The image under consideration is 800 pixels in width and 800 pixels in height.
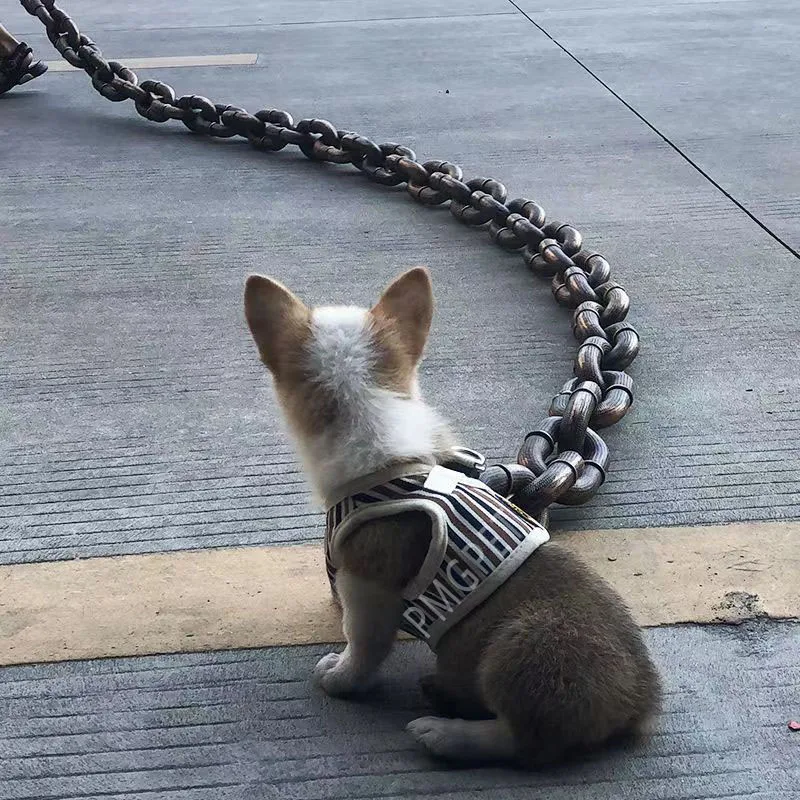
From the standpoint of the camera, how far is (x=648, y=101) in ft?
22.5

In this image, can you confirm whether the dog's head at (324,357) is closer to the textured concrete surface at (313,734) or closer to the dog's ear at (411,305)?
the dog's ear at (411,305)

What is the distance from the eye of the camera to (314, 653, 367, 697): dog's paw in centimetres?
223

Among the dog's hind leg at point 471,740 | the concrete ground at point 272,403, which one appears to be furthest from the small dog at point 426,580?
the concrete ground at point 272,403

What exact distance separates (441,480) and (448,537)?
131mm

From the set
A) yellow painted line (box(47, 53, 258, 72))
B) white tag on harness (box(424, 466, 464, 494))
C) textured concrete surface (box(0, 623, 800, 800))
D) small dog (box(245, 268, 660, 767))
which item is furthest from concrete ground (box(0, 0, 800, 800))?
white tag on harness (box(424, 466, 464, 494))

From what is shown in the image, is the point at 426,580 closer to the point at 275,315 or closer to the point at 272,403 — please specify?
the point at 275,315

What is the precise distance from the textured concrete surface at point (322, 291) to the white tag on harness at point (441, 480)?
0.78m

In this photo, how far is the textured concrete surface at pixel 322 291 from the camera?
2982mm

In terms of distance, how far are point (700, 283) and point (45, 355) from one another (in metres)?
2.59

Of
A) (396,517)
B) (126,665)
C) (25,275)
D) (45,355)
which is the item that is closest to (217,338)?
(45,355)

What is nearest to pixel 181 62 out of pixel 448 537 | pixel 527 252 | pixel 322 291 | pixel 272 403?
pixel 322 291

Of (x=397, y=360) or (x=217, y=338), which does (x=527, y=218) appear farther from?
(x=397, y=360)

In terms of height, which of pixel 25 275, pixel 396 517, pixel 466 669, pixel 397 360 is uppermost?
pixel 397 360

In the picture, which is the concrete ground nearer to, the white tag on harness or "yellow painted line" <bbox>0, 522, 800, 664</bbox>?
"yellow painted line" <bbox>0, 522, 800, 664</bbox>
